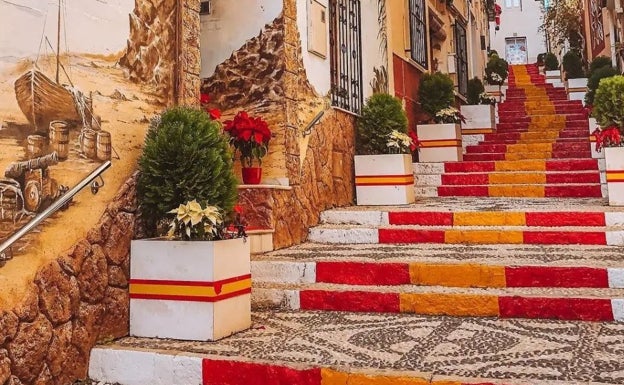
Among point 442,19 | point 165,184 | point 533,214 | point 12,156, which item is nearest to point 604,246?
point 533,214

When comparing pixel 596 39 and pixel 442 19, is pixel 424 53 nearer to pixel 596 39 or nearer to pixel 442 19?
pixel 442 19

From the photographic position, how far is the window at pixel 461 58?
37.4ft

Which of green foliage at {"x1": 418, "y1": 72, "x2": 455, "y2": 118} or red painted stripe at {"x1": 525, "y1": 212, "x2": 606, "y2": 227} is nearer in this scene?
red painted stripe at {"x1": 525, "y1": 212, "x2": 606, "y2": 227}

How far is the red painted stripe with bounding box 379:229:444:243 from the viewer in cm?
472

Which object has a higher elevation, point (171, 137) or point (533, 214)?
point (171, 137)

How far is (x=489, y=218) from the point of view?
4.87 m

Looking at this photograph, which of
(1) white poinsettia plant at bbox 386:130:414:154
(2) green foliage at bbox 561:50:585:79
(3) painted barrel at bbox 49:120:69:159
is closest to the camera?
(3) painted barrel at bbox 49:120:69:159

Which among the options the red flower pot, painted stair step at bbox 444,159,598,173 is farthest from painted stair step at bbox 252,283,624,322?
painted stair step at bbox 444,159,598,173

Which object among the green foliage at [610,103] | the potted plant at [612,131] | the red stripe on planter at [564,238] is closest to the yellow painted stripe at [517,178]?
the potted plant at [612,131]

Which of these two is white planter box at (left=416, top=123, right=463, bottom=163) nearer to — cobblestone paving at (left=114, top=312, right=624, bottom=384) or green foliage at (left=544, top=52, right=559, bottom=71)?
cobblestone paving at (left=114, top=312, right=624, bottom=384)

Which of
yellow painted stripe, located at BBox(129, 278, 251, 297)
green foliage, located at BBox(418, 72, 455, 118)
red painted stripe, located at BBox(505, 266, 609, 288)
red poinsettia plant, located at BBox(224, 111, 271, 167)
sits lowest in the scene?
red painted stripe, located at BBox(505, 266, 609, 288)

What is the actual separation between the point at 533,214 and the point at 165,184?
310 centimetres

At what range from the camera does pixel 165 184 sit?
309 centimetres

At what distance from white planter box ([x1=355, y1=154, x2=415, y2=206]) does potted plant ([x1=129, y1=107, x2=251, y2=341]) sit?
3023 millimetres
